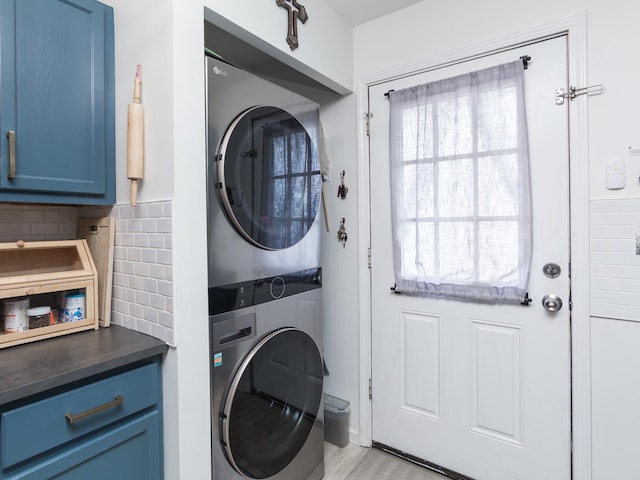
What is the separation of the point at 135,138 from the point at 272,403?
46.1 inches

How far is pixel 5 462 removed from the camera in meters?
0.85

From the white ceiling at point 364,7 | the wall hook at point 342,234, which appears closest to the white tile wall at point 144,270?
the wall hook at point 342,234

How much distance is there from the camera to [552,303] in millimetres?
1540

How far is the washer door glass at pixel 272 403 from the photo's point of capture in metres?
1.33

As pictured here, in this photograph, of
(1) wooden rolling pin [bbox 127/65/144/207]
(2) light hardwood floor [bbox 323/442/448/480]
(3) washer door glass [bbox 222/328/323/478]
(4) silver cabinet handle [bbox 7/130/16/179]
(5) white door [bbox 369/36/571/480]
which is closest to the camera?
(4) silver cabinet handle [bbox 7/130/16/179]

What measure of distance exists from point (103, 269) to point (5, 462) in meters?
A: 0.70

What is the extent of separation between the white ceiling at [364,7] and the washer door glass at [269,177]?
0.79 m

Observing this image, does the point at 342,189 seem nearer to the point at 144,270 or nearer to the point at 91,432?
the point at 144,270

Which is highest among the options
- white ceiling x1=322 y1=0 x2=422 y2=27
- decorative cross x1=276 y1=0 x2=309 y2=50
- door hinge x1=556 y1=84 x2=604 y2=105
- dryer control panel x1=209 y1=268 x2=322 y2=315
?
white ceiling x1=322 y1=0 x2=422 y2=27

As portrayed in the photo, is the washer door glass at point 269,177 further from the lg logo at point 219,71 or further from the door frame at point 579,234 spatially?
the door frame at point 579,234

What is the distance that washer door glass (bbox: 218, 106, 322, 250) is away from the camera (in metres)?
1.29

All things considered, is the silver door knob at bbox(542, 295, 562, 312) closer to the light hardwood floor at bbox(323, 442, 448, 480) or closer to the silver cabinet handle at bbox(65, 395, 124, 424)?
the light hardwood floor at bbox(323, 442, 448, 480)

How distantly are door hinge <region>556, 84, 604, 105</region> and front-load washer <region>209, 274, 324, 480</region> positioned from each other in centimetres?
134

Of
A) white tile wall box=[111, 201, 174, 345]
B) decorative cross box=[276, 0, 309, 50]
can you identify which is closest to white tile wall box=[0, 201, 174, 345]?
white tile wall box=[111, 201, 174, 345]
